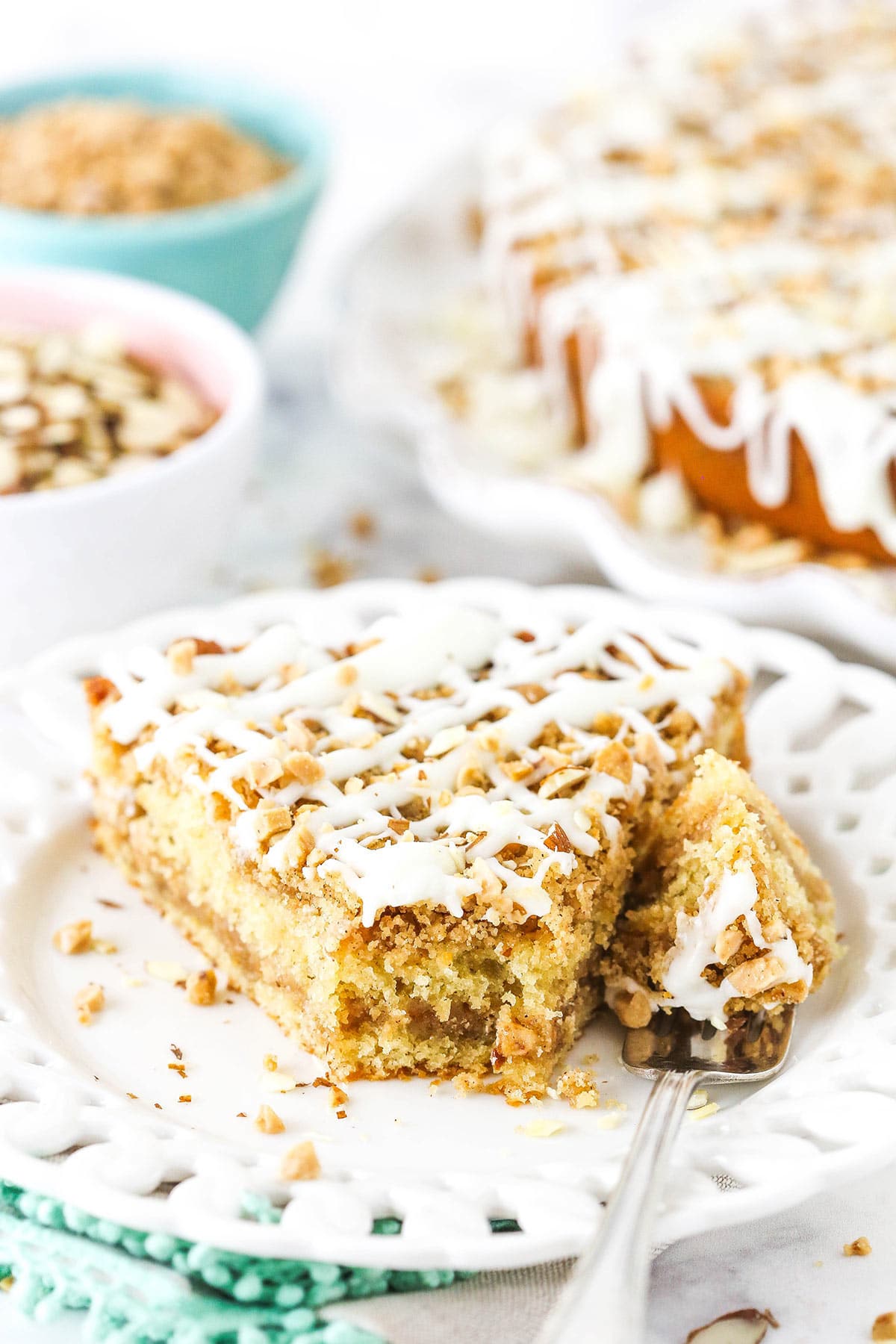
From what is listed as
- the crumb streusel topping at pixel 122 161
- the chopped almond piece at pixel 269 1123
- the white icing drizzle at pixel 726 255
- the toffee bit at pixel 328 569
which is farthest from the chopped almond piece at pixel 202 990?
the crumb streusel topping at pixel 122 161

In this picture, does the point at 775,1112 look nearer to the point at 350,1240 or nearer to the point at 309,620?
the point at 350,1240

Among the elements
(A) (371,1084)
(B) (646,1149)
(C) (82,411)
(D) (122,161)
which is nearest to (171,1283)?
(A) (371,1084)

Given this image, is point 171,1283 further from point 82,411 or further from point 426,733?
point 82,411

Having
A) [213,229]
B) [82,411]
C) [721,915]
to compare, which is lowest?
[721,915]

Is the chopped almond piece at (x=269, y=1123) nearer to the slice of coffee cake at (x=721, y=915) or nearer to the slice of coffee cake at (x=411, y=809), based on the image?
the slice of coffee cake at (x=411, y=809)

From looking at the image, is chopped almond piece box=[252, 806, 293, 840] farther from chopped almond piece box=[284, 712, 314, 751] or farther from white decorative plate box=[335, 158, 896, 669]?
white decorative plate box=[335, 158, 896, 669]
